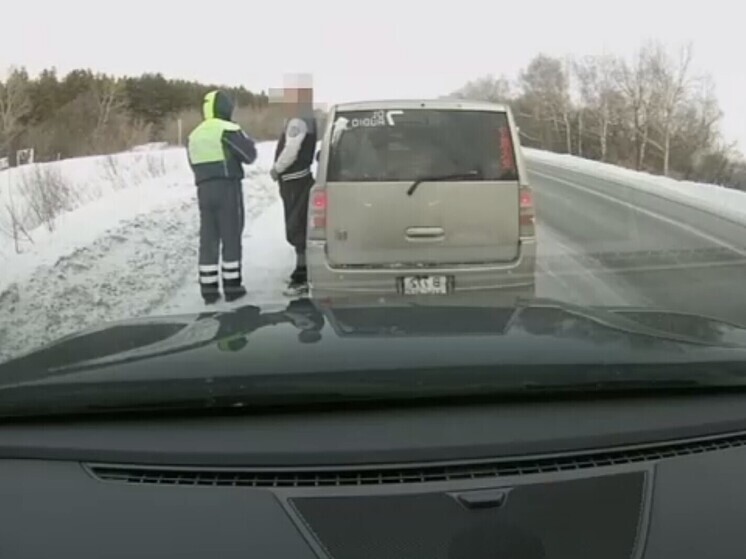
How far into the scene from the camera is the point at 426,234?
7184 mm

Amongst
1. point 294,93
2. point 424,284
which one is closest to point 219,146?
point 294,93

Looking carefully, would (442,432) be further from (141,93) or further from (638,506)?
(141,93)

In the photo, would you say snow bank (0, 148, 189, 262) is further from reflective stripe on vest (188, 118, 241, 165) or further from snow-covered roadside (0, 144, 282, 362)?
reflective stripe on vest (188, 118, 241, 165)

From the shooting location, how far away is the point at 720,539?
1.93 meters

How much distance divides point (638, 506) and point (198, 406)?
96 cm

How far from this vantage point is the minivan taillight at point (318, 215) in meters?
7.29

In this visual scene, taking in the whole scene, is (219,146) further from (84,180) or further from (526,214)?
(526,214)

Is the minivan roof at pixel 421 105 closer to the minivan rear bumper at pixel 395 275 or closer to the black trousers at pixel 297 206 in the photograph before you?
the minivan rear bumper at pixel 395 275

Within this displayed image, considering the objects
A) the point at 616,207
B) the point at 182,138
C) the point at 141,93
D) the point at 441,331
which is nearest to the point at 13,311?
the point at 182,138

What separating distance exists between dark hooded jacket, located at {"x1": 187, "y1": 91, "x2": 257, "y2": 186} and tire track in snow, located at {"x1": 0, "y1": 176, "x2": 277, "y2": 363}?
1.02 meters

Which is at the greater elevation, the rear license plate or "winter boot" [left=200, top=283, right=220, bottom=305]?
the rear license plate

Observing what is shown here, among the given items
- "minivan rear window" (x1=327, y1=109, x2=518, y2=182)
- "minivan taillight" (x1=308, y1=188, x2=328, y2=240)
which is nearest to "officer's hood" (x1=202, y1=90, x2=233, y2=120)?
"minivan rear window" (x1=327, y1=109, x2=518, y2=182)

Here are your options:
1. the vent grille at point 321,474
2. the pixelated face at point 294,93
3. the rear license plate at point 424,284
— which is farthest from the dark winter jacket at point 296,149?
the vent grille at point 321,474

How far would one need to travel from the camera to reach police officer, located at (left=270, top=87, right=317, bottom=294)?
355 inches
